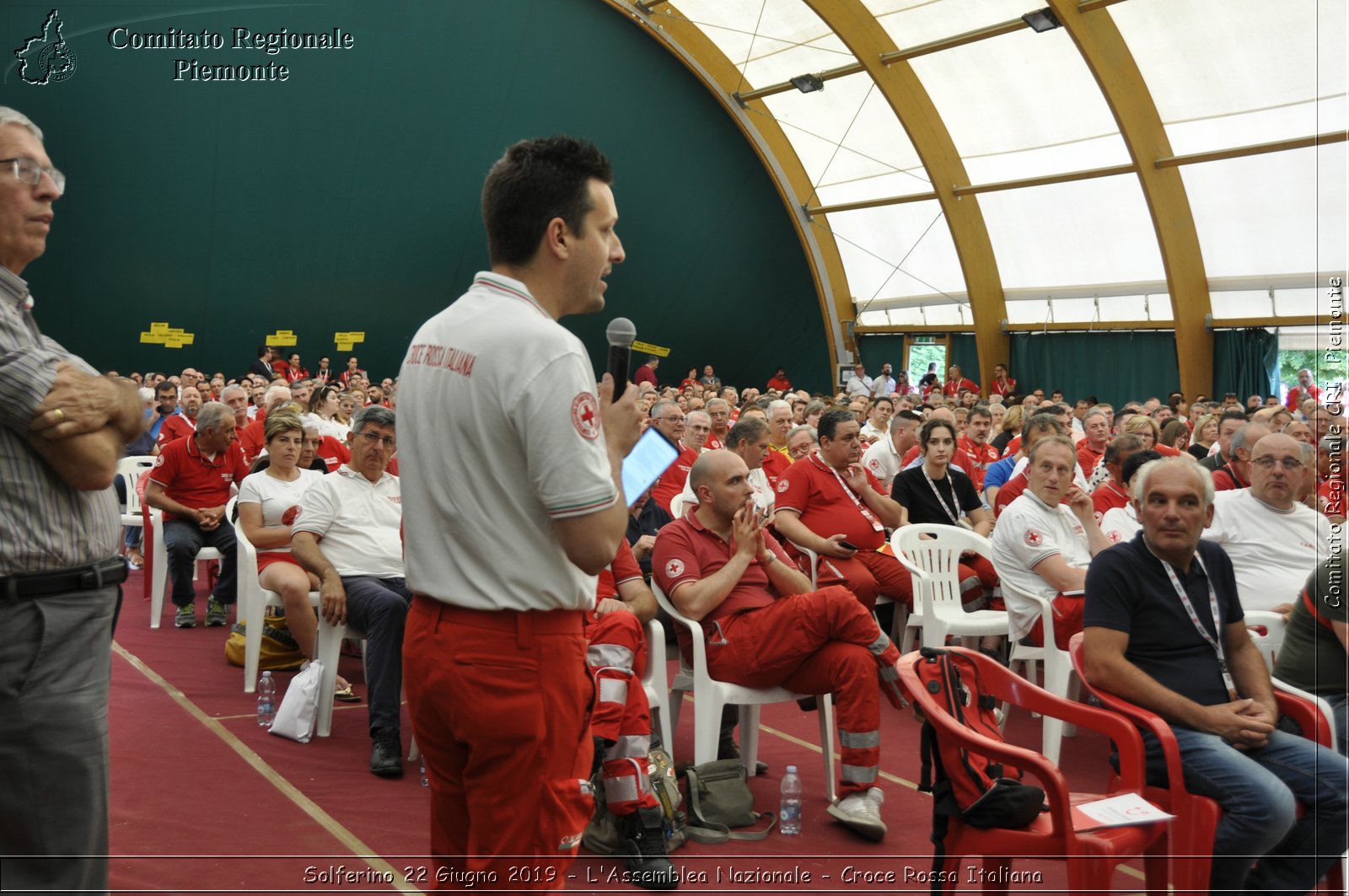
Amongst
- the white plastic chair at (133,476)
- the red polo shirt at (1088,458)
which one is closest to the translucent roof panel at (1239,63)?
the red polo shirt at (1088,458)

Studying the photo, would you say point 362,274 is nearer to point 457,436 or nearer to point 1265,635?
point 1265,635

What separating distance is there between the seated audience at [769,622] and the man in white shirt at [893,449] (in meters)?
3.68

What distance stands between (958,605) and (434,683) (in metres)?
4.08

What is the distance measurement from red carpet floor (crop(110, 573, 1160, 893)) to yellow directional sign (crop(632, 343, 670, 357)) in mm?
17135

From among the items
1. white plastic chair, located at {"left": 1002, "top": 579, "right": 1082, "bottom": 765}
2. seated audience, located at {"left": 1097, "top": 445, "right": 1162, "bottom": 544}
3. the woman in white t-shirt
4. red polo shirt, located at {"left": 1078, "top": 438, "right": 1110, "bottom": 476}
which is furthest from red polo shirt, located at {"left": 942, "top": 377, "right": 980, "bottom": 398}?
the woman in white t-shirt

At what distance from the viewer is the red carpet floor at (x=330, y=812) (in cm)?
312

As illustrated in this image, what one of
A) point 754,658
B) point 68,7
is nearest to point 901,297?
point 68,7

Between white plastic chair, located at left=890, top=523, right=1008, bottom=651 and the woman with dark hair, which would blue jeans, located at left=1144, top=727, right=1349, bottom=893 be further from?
the woman with dark hair

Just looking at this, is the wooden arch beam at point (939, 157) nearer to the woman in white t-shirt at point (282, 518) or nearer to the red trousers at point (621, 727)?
the woman in white t-shirt at point (282, 518)

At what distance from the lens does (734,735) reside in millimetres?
4719

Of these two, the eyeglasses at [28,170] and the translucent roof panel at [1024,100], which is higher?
the translucent roof panel at [1024,100]

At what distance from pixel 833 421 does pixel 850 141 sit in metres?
15.4

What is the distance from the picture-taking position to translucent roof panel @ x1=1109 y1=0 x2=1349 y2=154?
14.1 metres

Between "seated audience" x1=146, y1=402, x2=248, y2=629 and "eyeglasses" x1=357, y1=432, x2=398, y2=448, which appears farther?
"seated audience" x1=146, y1=402, x2=248, y2=629
